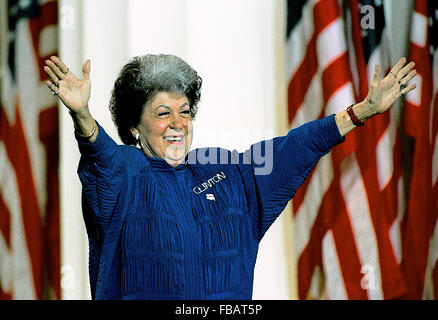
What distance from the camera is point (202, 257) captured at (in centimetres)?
160

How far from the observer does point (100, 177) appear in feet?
5.01

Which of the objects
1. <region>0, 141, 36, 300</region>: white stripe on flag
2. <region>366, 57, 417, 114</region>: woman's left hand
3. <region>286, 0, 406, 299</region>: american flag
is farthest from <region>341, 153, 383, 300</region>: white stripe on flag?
<region>0, 141, 36, 300</region>: white stripe on flag

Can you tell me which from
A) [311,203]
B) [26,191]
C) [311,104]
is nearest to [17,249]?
[26,191]

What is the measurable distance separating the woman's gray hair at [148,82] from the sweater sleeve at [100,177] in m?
0.21

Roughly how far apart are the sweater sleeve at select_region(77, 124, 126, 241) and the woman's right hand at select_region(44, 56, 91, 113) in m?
0.07

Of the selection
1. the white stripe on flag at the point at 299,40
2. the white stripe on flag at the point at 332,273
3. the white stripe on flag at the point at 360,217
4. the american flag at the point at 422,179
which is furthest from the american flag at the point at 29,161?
the american flag at the point at 422,179

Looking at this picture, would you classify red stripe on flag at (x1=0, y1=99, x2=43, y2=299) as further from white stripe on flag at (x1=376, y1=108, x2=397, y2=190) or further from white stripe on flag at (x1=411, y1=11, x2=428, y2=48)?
white stripe on flag at (x1=411, y1=11, x2=428, y2=48)

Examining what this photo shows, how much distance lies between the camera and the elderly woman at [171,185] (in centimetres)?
155

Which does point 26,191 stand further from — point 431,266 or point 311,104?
point 431,266

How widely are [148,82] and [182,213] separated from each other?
0.35 meters

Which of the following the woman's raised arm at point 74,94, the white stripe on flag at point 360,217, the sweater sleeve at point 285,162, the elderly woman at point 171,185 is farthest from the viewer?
the white stripe on flag at point 360,217

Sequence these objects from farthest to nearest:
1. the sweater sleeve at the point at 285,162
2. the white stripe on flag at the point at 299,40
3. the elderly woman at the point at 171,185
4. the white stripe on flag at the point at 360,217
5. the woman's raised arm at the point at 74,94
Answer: the white stripe on flag at the point at 299,40
the white stripe on flag at the point at 360,217
the sweater sleeve at the point at 285,162
the elderly woman at the point at 171,185
the woman's raised arm at the point at 74,94

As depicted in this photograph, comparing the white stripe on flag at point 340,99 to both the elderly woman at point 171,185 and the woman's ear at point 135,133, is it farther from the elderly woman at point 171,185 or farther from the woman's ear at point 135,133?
the woman's ear at point 135,133
